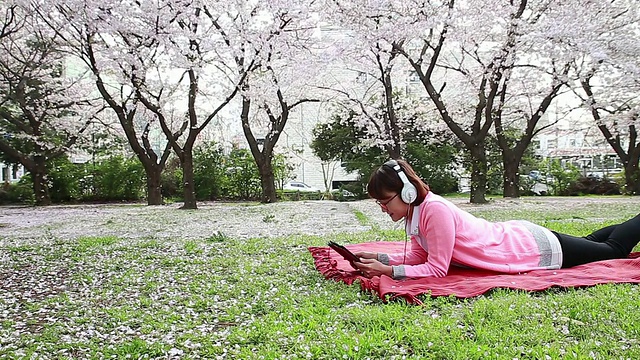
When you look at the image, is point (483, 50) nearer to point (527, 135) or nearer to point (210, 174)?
point (527, 135)

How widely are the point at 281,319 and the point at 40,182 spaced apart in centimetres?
1513

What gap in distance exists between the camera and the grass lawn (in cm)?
199

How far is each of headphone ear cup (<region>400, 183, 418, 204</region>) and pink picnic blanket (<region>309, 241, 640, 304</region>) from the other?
18.7 inches

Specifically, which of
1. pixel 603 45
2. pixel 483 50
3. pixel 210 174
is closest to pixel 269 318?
pixel 603 45

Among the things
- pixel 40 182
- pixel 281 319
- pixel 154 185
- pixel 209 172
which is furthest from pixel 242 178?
pixel 281 319

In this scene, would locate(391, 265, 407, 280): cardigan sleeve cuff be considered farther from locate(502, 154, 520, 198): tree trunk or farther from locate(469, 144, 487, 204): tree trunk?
locate(502, 154, 520, 198): tree trunk

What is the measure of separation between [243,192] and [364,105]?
5150 millimetres

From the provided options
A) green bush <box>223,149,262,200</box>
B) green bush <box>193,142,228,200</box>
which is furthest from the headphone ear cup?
green bush <box>193,142,228,200</box>

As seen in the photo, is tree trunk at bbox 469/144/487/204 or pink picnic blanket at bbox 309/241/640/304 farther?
tree trunk at bbox 469/144/487/204

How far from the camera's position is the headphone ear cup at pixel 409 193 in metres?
3.05

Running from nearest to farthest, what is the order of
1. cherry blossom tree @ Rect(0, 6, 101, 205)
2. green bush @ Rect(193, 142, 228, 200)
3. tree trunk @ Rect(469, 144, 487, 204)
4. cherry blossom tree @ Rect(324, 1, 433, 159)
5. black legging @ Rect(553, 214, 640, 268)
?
black legging @ Rect(553, 214, 640, 268) → cherry blossom tree @ Rect(324, 1, 433, 159) → tree trunk @ Rect(469, 144, 487, 204) → cherry blossom tree @ Rect(0, 6, 101, 205) → green bush @ Rect(193, 142, 228, 200)

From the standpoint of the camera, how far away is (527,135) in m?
14.2

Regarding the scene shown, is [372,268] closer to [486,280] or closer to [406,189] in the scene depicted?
[406,189]

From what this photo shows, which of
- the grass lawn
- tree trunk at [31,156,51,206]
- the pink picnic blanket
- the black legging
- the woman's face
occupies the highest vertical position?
tree trunk at [31,156,51,206]
